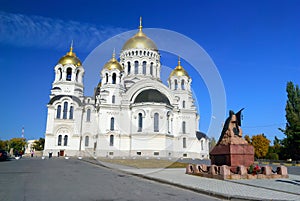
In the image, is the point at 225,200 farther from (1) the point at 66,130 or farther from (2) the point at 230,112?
(1) the point at 66,130

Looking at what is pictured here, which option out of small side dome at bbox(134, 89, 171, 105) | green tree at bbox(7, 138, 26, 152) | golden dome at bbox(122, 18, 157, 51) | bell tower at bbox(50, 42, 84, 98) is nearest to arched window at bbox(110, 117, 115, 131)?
small side dome at bbox(134, 89, 171, 105)

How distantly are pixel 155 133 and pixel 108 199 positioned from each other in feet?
109

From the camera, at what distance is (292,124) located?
37.7m

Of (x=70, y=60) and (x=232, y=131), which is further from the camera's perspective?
(x=70, y=60)

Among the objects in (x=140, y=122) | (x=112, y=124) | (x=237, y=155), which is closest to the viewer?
(x=237, y=155)

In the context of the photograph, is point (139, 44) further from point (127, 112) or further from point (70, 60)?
point (127, 112)

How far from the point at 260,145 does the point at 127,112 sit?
33298 millimetres

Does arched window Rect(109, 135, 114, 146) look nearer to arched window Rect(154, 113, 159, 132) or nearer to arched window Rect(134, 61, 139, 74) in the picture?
arched window Rect(154, 113, 159, 132)

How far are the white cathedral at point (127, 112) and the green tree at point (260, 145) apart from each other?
48.6ft

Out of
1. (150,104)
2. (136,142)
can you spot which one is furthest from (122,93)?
(136,142)

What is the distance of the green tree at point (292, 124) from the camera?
A: 33.9 meters

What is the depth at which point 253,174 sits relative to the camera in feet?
40.9

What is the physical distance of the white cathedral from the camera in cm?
4088

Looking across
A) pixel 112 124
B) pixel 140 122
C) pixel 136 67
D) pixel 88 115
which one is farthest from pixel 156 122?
pixel 88 115
